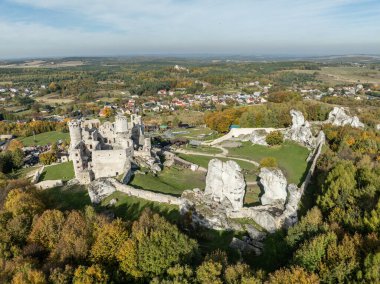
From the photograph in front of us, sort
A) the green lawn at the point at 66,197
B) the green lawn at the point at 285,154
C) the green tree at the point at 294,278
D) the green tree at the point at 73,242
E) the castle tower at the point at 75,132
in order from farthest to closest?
the green lawn at the point at 285,154, the castle tower at the point at 75,132, the green lawn at the point at 66,197, the green tree at the point at 73,242, the green tree at the point at 294,278

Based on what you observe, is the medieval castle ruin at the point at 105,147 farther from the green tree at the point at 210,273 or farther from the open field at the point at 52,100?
the open field at the point at 52,100

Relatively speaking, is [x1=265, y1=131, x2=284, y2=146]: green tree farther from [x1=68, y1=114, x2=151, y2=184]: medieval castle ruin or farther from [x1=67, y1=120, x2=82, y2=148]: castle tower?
[x1=67, y1=120, x2=82, y2=148]: castle tower

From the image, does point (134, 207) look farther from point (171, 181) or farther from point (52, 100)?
point (52, 100)

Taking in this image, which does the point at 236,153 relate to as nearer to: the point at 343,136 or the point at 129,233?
the point at 343,136

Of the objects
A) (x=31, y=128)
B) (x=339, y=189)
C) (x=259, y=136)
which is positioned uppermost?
(x=339, y=189)

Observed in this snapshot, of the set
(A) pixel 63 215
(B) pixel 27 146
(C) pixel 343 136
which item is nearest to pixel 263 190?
(A) pixel 63 215

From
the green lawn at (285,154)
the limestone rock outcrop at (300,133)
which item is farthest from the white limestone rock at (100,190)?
the limestone rock outcrop at (300,133)

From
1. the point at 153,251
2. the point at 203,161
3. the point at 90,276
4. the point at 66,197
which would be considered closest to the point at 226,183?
the point at 153,251
